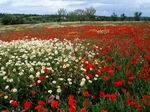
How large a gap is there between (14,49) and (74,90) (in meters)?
4.82

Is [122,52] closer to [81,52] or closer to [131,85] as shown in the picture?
[81,52]

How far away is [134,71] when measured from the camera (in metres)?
11.0

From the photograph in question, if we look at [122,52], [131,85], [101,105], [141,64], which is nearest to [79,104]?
[101,105]

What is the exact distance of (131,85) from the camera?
968 cm

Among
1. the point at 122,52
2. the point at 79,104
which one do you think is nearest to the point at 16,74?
the point at 79,104

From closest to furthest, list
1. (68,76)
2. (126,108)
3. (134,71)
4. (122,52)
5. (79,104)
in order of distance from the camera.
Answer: (126,108), (79,104), (68,76), (134,71), (122,52)

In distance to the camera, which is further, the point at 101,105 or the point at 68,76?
the point at 68,76

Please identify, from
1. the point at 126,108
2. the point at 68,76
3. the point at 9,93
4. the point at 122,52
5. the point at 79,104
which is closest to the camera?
the point at 126,108

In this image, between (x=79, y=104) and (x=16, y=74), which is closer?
(x=79, y=104)

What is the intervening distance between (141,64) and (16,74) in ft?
12.3

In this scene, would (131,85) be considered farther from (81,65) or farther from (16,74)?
(16,74)

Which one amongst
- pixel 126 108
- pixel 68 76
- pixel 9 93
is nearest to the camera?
pixel 126 108

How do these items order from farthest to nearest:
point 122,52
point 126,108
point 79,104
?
point 122,52
point 79,104
point 126,108

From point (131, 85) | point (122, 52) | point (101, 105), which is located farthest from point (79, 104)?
point (122, 52)
